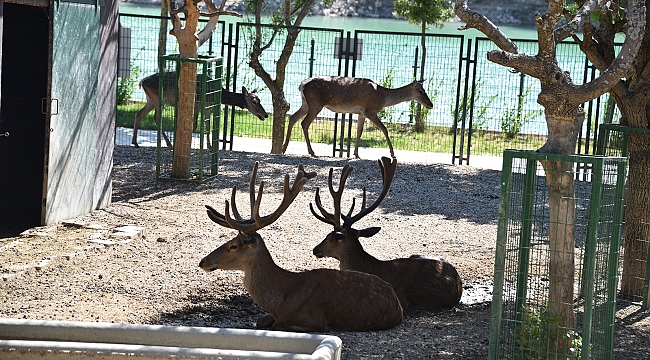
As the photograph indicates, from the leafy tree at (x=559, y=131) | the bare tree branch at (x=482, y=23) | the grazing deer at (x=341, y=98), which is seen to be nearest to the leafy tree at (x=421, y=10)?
the grazing deer at (x=341, y=98)

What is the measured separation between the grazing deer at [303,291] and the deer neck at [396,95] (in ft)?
31.6

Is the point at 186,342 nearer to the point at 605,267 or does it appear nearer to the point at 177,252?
the point at 605,267

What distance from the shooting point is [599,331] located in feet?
18.8

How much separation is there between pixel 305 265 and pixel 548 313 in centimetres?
354

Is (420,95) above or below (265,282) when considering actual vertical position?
above

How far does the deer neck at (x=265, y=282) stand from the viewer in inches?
269

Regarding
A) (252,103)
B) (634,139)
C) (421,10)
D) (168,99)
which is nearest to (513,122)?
(421,10)

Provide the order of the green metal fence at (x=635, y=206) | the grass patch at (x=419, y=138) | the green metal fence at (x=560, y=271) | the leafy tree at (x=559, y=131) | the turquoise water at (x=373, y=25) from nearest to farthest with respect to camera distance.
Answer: the green metal fence at (x=560, y=271)
the leafy tree at (x=559, y=131)
the green metal fence at (x=635, y=206)
the grass patch at (x=419, y=138)
the turquoise water at (x=373, y=25)

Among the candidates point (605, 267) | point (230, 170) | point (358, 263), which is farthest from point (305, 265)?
point (230, 170)

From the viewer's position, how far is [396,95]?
16.7 meters

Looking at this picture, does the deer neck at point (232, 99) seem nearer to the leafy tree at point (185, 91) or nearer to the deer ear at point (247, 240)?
the leafy tree at point (185, 91)

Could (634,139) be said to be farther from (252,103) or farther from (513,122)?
(513,122)

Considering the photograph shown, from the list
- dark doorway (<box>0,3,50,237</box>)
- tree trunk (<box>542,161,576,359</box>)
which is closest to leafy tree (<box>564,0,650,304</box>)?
tree trunk (<box>542,161,576,359</box>)

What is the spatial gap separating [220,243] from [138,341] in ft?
14.3
